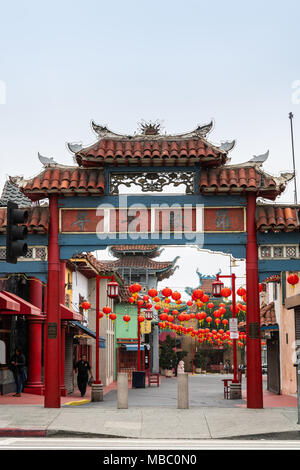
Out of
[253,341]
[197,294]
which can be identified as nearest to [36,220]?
[253,341]

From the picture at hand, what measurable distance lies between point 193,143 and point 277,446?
30.4 feet

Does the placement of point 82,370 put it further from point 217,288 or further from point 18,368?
point 217,288

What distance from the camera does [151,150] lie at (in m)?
18.4

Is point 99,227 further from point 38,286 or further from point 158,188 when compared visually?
point 38,286

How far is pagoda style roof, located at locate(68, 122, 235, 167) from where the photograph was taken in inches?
718

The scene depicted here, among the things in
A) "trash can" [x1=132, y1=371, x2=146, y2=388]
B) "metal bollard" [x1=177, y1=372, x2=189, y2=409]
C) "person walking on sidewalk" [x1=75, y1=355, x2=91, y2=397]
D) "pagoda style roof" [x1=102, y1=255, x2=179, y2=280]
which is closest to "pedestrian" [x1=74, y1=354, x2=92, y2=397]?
"person walking on sidewalk" [x1=75, y1=355, x2=91, y2=397]

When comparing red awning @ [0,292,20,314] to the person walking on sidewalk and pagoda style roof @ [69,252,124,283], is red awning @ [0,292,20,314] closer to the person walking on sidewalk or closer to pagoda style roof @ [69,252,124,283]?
the person walking on sidewalk

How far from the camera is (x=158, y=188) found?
1884 centimetres

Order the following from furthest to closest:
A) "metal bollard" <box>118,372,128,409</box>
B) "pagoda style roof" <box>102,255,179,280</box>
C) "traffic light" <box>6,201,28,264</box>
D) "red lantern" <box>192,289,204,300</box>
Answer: "pagoda style roof" <box>102,255,179,280</box>
"red lantern" <box>192,289,204,300</box>
"metal bollard" <box>118,372,128,409</box>
"traffic light" <box>6,201,28,264</box>

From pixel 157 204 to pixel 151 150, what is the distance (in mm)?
1496

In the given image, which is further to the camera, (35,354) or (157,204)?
(35,354)

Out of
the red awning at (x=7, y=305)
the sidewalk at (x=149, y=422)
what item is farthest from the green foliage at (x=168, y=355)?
the sidewalk at (x=149, y=422)

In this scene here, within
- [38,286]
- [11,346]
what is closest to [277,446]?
[11,346]

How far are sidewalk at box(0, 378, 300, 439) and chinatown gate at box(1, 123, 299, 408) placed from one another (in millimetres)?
1751
